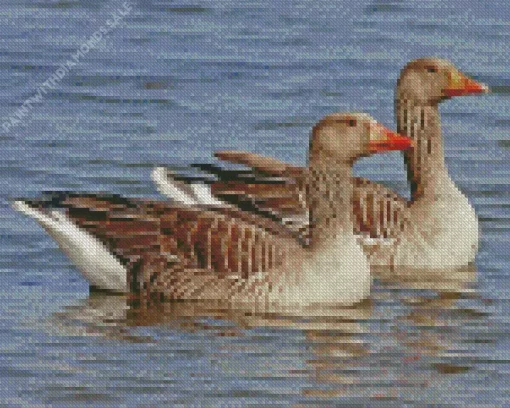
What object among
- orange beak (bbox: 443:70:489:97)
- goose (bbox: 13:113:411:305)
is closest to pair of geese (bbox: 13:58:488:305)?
goose (bbox: 13:113:411:305)

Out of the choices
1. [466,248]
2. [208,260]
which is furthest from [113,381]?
[466,248]

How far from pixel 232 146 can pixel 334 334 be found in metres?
6.62

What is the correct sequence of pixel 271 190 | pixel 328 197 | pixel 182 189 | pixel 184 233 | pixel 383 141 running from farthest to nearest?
pixel 271 190 → pixel 182 189 → pixel 328 197 → pixel 383 141 → pixel 184 233

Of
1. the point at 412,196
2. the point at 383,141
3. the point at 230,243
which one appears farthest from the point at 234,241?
the point at 412,196

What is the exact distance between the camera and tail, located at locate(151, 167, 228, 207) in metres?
18.3

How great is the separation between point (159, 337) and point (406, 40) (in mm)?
12693

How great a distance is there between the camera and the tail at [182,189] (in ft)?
59.9

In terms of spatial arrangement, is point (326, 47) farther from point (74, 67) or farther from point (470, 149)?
point (470, 149)

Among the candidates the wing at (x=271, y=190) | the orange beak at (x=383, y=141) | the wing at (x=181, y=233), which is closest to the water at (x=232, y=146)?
the wing at (x=181, y=233)

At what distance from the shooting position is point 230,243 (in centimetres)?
1662

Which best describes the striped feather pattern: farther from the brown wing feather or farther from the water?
the water

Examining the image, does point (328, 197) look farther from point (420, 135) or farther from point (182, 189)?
point (420, 135)

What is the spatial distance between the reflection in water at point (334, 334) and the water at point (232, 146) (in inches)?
1.0

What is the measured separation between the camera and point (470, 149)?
73.5 feet
